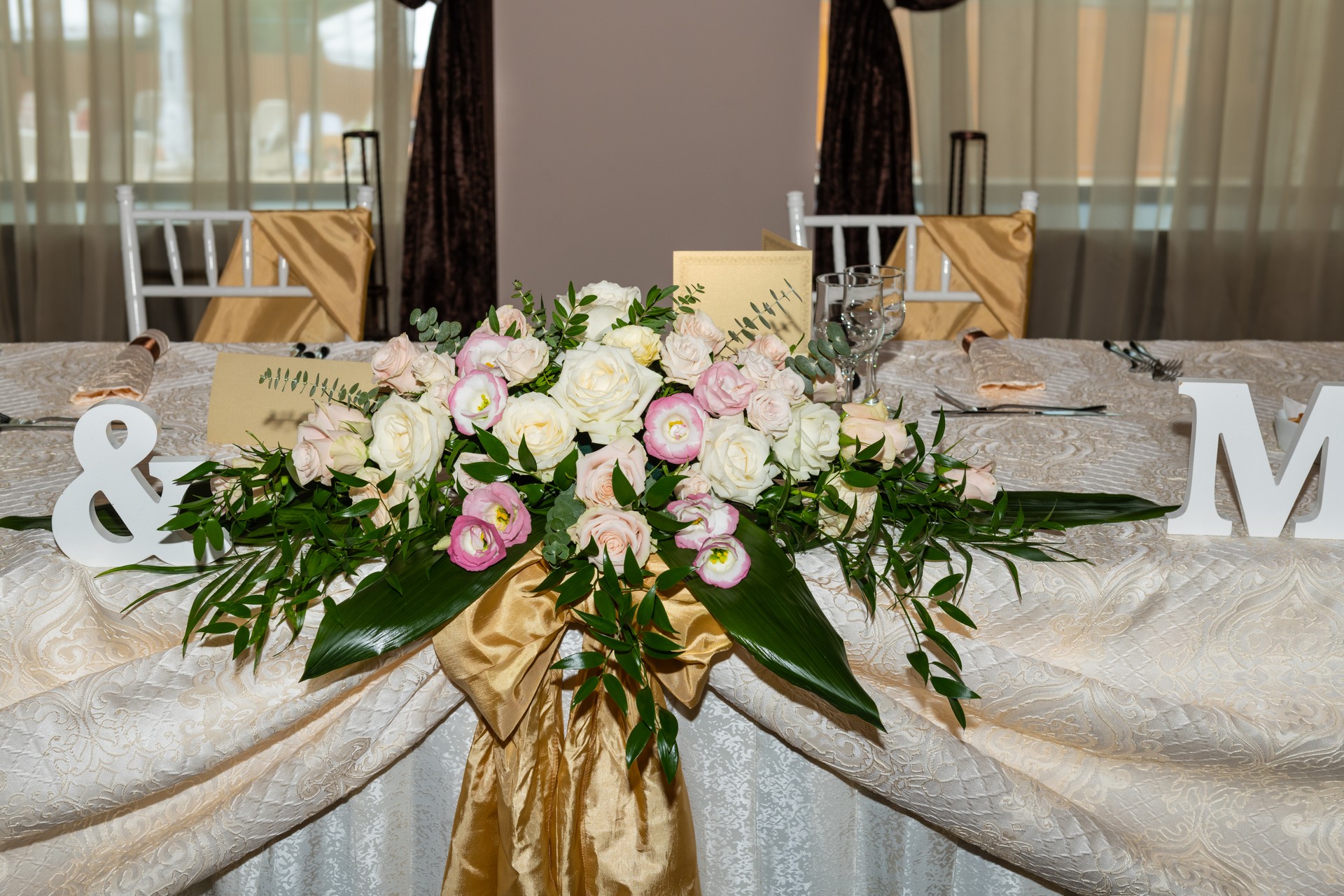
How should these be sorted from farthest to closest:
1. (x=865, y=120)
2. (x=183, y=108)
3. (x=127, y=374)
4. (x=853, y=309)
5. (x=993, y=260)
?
(x=183, y=108) → (x=865, y=120) → (x=993, y=260) → (x=127, y=374) → (x=853, y=309)

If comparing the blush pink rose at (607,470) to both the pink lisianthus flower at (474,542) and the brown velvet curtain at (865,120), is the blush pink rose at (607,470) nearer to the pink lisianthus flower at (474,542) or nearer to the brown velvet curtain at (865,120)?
the pink lisianthus flower at (474,542)

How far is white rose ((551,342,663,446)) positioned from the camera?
77 centimetres

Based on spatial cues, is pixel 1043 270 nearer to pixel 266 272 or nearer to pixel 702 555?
pixel 266 272

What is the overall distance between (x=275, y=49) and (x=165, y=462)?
3692mm

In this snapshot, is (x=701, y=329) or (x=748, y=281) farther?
(x=748, y=281)

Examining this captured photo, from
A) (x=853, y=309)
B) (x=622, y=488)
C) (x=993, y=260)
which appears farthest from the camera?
(x=993, y=260)

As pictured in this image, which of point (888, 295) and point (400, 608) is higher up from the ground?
point (888, 295)

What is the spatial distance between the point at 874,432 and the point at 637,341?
208 millimetres

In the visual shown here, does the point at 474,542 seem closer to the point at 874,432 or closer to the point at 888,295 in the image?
the point at 874,432

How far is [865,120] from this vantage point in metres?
3.92

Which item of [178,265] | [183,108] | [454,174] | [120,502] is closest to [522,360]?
[120,502]

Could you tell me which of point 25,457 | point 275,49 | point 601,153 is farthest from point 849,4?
point 25,457

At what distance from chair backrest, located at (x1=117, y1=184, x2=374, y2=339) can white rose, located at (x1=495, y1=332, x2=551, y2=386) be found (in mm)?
1464

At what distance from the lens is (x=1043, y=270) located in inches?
166
